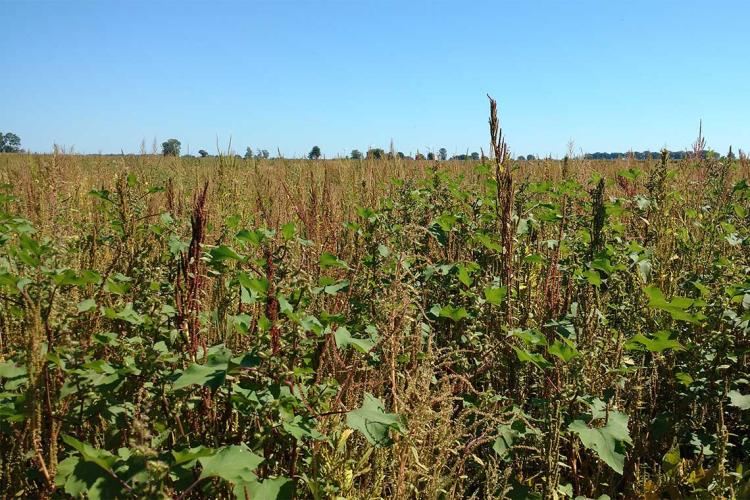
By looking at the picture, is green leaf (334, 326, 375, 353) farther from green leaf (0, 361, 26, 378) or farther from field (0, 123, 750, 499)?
green leaf (0, 361, 26, 378)

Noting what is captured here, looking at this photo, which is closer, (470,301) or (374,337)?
(374,337)

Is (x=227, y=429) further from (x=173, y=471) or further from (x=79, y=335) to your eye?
(x=79, y=335)

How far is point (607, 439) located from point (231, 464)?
1.10m

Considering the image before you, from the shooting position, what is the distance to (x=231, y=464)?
3.28ft

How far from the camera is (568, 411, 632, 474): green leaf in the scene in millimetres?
1441

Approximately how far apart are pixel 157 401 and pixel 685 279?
2522 mm

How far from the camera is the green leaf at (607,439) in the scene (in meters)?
1.44

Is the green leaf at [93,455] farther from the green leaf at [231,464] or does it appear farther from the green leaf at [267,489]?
the green leaf at [267,489]

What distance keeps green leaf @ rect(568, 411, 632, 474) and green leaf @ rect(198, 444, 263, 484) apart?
972 millimetres

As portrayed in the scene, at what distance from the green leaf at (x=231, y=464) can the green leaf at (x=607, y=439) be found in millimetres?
972

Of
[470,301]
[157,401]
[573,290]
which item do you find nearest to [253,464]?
[157,401]

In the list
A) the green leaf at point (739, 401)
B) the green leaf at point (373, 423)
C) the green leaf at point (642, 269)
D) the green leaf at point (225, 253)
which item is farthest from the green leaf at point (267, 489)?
the green leaf at point (642, 269)

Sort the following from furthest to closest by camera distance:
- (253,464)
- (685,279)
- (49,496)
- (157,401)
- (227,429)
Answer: (685,279) < (227,429) < (157,401) < (49,496) < (253,464)

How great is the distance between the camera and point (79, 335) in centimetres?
172
